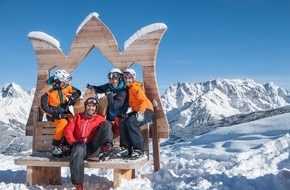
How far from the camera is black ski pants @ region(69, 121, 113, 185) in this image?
5832mm

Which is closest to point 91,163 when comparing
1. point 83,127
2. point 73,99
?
point 83,127

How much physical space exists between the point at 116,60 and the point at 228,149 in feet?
13.6

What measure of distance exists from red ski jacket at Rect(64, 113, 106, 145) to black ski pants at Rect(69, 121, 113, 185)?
0.13 meters

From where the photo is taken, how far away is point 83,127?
6.43m

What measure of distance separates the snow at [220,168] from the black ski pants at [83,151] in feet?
2.22

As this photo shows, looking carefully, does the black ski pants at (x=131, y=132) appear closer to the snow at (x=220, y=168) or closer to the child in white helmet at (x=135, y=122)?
the child in white helmet at (x=135, y=122)

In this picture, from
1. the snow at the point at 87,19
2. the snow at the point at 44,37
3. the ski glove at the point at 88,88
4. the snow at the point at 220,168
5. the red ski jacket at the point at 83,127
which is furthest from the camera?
the snow at the point at 44,37

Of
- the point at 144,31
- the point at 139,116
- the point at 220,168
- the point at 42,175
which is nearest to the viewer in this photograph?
the point at 139,116

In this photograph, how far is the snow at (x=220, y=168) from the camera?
6070 millimetres

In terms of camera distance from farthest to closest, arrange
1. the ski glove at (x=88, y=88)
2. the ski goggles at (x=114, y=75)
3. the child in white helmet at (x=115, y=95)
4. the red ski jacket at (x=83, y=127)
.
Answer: the ski glove at (x=88, y=88) < the ski goggles at (x=114, y=75) < the child in white helmet at (x=115, y=95) < the red ski jacket at (x=83, y=127)

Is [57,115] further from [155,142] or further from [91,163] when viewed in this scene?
[155,142]

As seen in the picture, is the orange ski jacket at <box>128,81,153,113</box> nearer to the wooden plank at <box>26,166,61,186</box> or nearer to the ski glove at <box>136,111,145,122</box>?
the ski glove at <box>136,111,145,122</box>

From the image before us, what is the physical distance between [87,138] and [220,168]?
293cm

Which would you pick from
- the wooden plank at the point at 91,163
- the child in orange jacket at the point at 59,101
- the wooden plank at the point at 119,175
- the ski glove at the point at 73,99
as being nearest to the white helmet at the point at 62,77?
the child in orange jacket at the point at 59,101
